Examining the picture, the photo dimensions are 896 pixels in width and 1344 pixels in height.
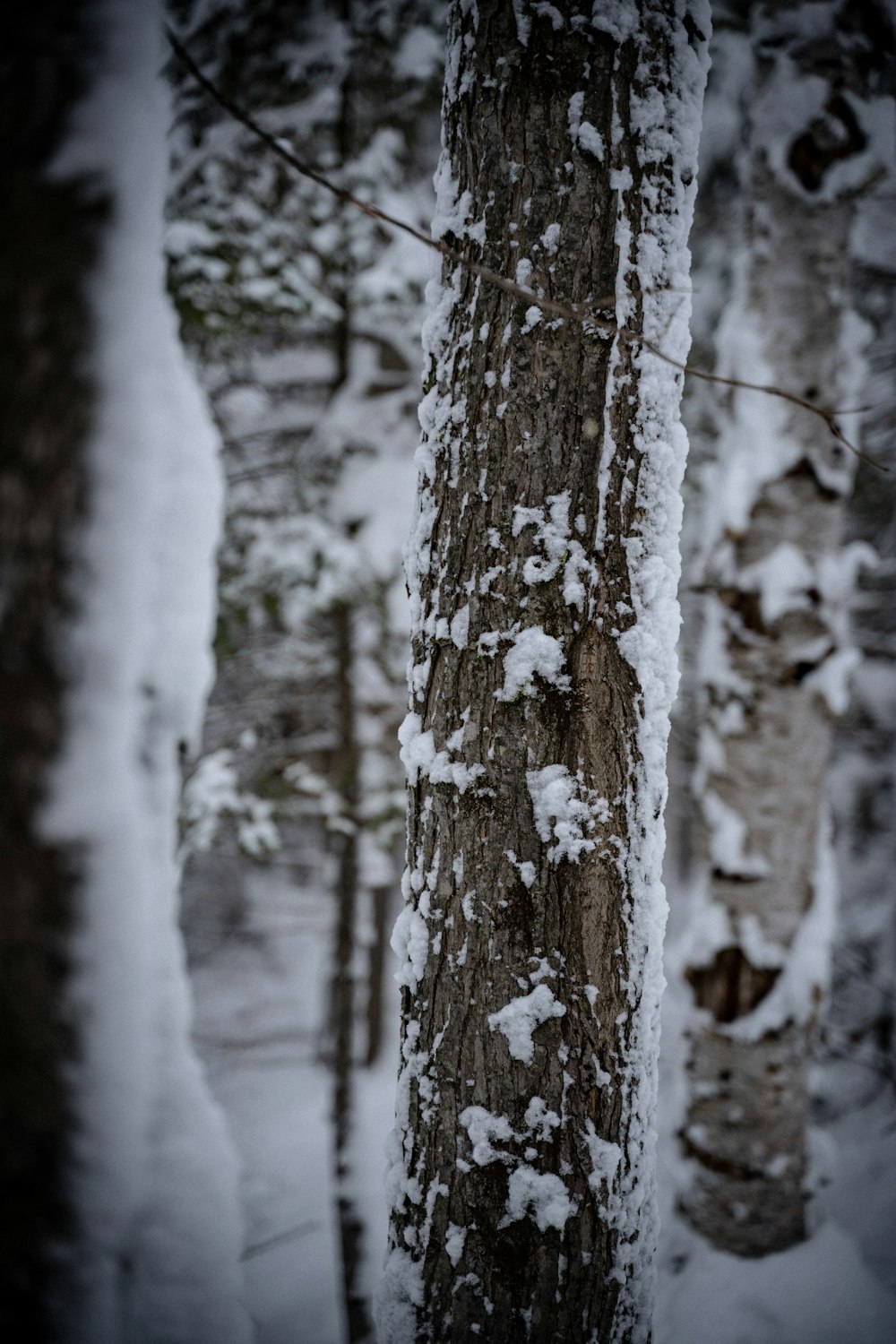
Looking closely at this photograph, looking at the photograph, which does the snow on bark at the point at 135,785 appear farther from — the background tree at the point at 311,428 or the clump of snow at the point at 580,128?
the background tree at the point at 311,428

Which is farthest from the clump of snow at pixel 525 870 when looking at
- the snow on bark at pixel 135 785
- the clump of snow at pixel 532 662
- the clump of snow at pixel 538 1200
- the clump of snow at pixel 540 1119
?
the snow on bark at pixel 135 785

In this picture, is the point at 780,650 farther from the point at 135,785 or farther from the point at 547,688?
the point at 135,785

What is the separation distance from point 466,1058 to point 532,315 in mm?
1611

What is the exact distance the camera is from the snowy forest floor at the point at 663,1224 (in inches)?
108

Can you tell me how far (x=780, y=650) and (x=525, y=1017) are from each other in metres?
2.47

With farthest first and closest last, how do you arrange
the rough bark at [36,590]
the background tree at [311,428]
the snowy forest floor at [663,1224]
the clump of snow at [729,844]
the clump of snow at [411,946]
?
the background tree at [311,428], the clump of snow at [729,844], the snowy forest floor at [663,1224], the rough bark at [36,590], the clump of snow at [411,946]

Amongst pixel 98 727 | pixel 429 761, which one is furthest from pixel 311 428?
pixel 429 761

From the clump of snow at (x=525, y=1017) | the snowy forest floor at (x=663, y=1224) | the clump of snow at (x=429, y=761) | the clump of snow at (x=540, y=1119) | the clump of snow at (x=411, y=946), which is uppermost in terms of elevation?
the clump of snow at (x=429, y=761)

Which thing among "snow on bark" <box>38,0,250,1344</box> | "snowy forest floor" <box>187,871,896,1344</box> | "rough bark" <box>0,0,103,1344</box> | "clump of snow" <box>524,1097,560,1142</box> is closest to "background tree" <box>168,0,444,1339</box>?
"snowy forest floor" <box>187,871,896,1344</box>

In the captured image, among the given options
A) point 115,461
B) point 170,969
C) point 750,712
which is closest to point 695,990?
point 750,712

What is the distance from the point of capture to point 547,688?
1335 mm

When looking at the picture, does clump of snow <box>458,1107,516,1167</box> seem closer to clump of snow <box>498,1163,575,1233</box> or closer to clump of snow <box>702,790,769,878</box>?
clump of snow <box>498,1163,575,1233</box>

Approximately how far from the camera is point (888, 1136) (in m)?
Result: 4.37

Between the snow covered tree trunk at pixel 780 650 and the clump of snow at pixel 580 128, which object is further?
the snow covered tree trunk at pixel 780 650
